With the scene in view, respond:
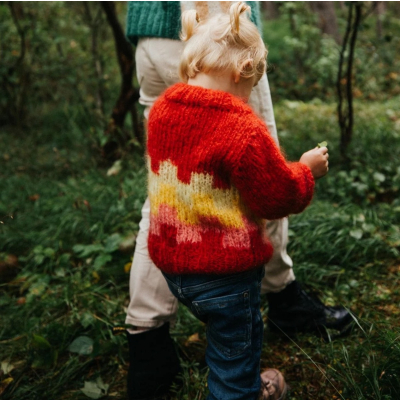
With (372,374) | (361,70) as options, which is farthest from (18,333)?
(361,70)

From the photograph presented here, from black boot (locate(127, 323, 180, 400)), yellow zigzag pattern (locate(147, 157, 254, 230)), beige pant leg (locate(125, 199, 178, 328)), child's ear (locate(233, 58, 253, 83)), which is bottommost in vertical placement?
black boot (locate(127, 323, 180, 400))

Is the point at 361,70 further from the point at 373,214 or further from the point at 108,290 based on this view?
the point at 108,290

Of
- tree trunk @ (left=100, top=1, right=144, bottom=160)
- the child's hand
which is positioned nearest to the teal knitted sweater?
the child's hand

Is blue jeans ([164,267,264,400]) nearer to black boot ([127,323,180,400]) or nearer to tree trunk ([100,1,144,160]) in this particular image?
black boot ([127,323,180,400])

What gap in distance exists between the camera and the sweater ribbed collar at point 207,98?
1262 millimetres

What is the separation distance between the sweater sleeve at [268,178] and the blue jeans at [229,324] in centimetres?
26

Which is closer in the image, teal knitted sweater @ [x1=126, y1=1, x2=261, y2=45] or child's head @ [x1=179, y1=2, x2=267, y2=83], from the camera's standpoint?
child's head @ [x1=179, y1=2, x2=267, y2=83]

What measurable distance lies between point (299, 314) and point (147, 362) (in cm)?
71

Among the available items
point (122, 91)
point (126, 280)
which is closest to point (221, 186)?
point (126, 280)

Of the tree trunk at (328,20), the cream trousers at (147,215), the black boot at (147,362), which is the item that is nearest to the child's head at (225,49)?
the cream trousers at (147,215)

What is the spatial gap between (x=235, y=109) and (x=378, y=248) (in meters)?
1.62

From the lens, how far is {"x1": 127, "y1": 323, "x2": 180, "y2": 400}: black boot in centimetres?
172

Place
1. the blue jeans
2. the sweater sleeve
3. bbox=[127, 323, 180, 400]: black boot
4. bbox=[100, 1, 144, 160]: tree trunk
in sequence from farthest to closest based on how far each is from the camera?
bbox=[100, 1, 144, 160]: tree trunk
bbox=[127, 323, 180, 400]: black boot
the blue jeans
the sweater sleeve

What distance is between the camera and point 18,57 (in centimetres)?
583
